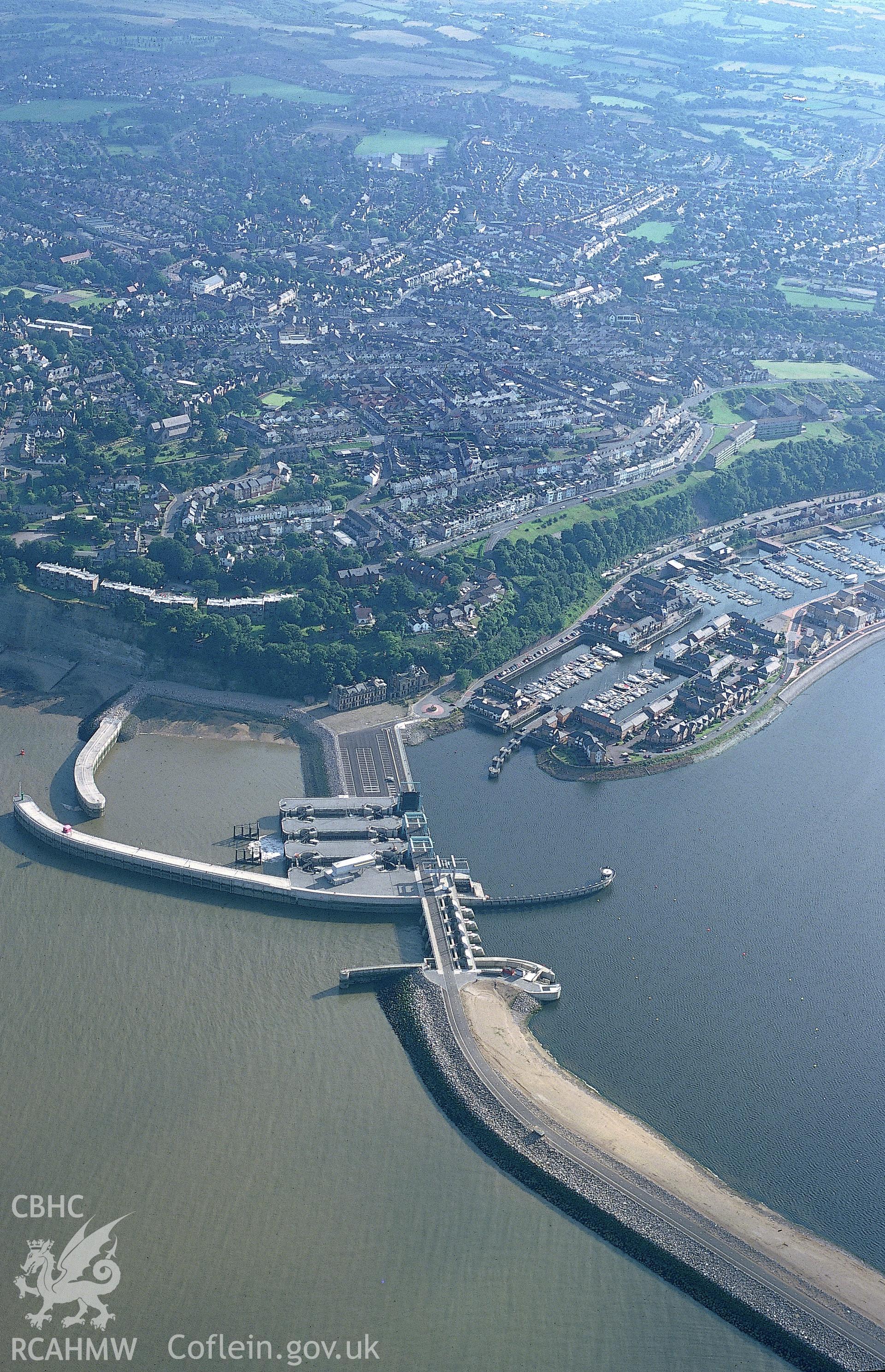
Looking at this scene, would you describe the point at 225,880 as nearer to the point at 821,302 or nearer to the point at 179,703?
the point at 179,703

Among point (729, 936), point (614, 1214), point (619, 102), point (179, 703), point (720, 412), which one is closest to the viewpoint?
point (614, 1214)

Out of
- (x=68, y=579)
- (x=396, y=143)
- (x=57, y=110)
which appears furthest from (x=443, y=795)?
(x=57, y=110)

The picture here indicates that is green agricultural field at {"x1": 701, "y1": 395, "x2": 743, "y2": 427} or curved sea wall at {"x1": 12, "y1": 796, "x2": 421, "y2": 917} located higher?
green agricultural field at {"x1": 701, "y1": 395, "x2": 743, "y2": 427}

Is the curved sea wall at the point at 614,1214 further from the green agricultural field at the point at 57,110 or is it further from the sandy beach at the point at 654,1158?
the green agricultural field at the point at 57,110

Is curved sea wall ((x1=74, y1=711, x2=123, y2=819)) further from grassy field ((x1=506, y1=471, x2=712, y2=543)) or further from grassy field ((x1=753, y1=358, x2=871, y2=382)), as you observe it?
grassy field ((x1=753, y1=358, x2=871, y2=382))

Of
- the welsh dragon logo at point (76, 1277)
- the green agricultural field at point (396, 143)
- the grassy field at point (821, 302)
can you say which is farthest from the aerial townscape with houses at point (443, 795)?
the green agricultural field at point (396, 143)

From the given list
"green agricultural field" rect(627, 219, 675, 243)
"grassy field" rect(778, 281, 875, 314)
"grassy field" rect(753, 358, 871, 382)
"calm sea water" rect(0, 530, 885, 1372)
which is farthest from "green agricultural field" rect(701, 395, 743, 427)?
"calm sea water" rect(0, 530, 885, 1372)
